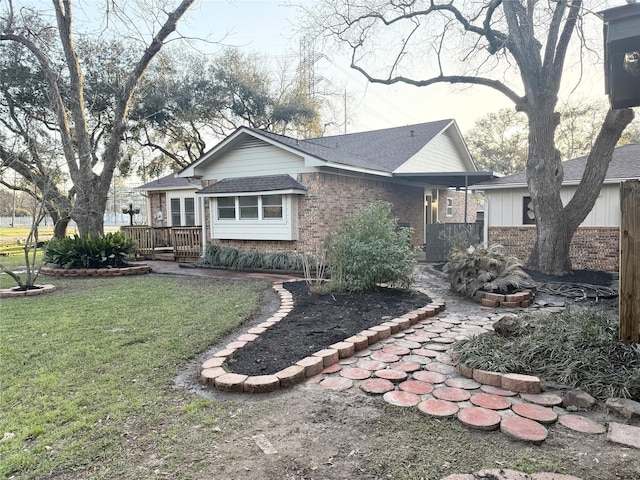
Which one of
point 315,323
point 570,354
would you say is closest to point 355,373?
point 315,323

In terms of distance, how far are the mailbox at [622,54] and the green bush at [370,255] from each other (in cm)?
364

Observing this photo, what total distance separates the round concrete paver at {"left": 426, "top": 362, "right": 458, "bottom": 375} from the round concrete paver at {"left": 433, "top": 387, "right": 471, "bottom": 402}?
35cm

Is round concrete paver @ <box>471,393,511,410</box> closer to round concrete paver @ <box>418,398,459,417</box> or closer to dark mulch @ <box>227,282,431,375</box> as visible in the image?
round concrete paver @ <box>418,398,459,417</box>

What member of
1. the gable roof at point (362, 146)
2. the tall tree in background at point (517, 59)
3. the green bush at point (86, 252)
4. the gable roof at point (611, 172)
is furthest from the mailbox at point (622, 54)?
the green bush at point (86, 252)

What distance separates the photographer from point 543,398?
9.03 ft

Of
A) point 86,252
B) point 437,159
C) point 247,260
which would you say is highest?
point 437,159

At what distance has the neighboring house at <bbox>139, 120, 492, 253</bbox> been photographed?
35.5 feet

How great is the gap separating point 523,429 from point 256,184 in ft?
32.7

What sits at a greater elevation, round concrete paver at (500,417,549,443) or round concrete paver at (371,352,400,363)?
round concrete paver at (500,417,549,443)

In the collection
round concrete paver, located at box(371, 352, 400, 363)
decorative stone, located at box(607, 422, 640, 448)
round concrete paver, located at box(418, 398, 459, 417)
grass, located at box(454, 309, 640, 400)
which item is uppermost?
grass, located at box(454, 309, 640, 400)

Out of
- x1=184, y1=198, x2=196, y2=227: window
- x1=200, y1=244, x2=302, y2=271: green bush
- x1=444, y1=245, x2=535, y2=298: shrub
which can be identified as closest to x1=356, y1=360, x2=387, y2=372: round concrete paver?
x1=444, y1=245, x2=535, y2=298: shrub

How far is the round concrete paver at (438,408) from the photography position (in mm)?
2541

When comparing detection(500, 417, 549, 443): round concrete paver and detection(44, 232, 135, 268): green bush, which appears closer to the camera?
detection(500, 417, 549, 443): round concrete paver

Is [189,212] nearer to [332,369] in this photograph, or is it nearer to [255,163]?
[255,163]
